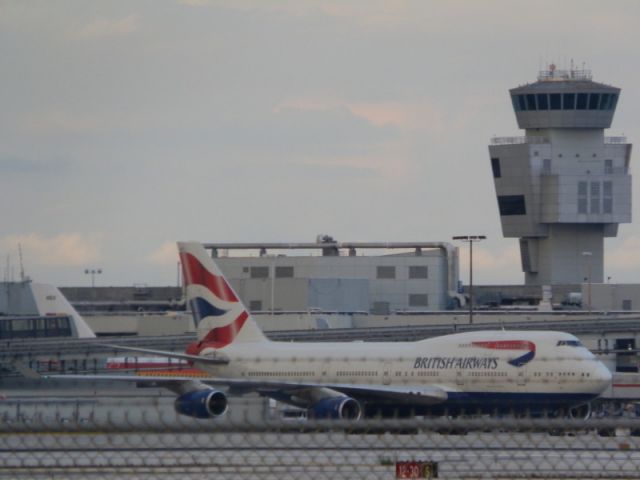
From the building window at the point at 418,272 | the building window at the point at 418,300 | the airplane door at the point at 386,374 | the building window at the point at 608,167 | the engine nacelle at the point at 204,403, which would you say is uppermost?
the building window at the point at 608,167

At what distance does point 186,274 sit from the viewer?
68125 millimetres

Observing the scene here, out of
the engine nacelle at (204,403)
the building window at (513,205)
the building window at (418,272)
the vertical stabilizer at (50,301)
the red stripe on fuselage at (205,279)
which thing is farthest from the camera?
the building window at (513,205)

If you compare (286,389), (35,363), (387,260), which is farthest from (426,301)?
(286,389)

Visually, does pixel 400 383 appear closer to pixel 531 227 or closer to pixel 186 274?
pixel 186 274

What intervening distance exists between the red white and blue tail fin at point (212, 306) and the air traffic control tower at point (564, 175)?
90025 mm

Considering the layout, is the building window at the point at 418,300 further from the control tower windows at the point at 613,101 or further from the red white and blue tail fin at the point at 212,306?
the red white and blue tail fin at the point at 212,306

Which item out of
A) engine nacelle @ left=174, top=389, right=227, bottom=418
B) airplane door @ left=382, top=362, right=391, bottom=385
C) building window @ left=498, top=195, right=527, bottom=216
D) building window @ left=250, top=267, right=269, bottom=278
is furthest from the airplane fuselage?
building window @ left=498, top=195, right=527, bottom=216

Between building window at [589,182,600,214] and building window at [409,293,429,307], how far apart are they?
21.2 meters

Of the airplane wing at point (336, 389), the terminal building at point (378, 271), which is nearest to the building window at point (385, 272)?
the terminal building at point (378, 271)

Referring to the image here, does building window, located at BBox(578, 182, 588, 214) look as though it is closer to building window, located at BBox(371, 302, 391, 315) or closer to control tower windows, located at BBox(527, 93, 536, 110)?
control tower windows, located at BBox(527, 93, 536, 110)

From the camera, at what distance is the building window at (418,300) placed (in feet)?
486

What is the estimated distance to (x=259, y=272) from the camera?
14875 centimetres

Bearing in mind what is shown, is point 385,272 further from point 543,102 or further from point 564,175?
point 543,102

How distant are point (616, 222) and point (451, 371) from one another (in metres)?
103
